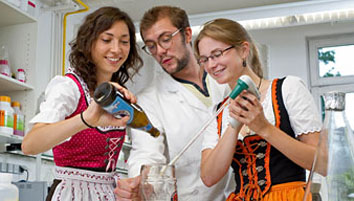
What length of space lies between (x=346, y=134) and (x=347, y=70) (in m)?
4.56

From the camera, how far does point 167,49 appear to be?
1.67 metres

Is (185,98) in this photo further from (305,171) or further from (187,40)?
(305,171)

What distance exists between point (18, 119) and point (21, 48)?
543 millimetres

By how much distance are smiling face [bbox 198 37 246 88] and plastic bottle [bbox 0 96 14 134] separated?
5.43 ft

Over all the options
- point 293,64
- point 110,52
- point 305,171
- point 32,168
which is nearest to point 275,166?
point 305,171

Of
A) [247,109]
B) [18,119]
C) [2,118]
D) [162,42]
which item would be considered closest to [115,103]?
[247,109]

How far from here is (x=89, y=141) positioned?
1.37m

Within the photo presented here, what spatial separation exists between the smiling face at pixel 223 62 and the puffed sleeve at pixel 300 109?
0.16 metres

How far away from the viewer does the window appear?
4801mm

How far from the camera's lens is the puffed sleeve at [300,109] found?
119 centimetres

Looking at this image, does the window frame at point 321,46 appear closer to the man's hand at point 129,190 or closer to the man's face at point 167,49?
the man's face at point 167,49

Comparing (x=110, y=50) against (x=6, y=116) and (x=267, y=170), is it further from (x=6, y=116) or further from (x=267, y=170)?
(x=6, y=116)

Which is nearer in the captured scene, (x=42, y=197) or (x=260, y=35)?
(x=42, y=197)

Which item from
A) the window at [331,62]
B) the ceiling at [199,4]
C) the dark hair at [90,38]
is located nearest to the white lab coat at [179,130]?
the dark hair at [90,38]
